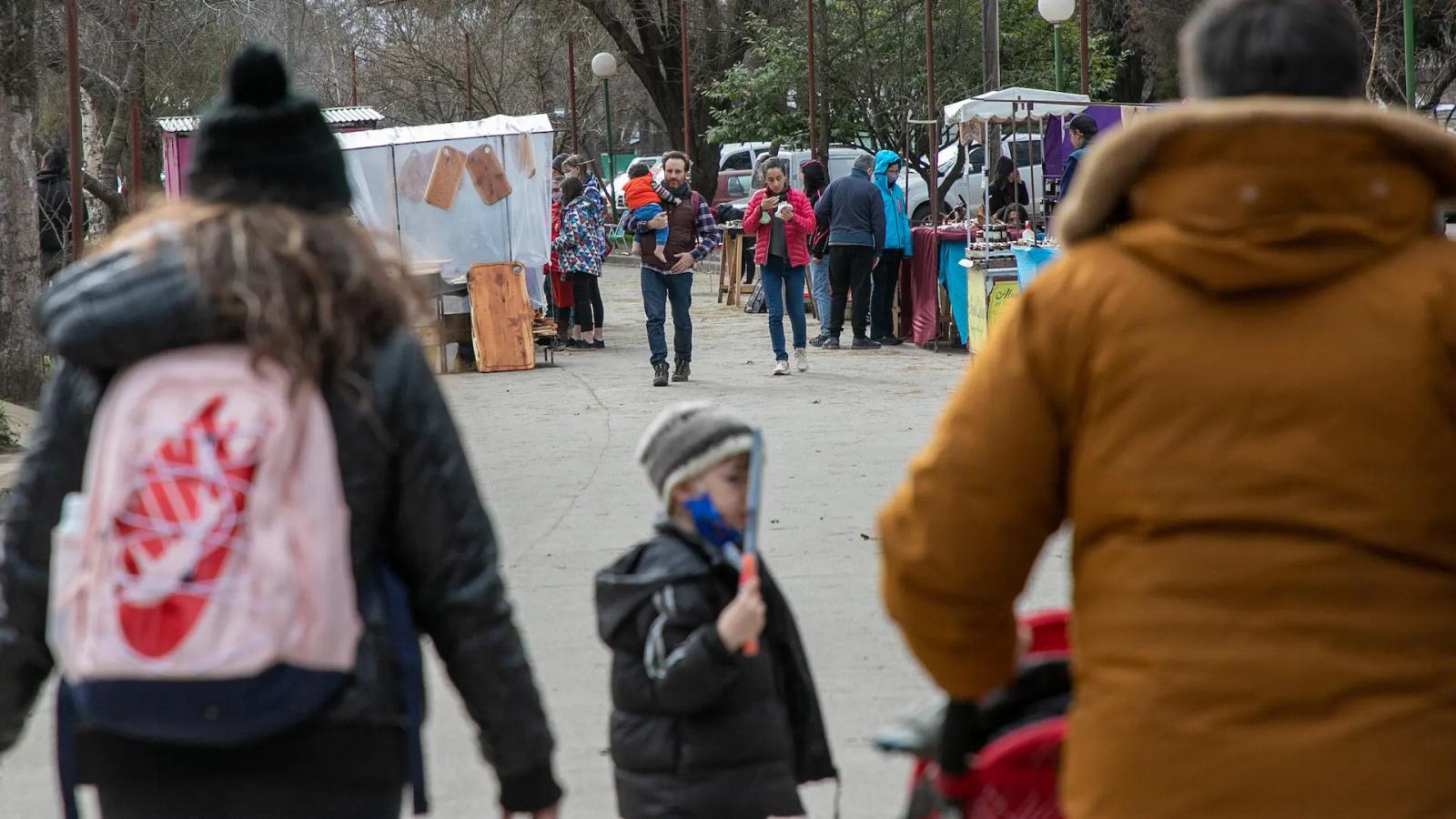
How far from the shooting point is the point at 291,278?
2.29 m

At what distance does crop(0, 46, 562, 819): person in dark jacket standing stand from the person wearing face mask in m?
15.1

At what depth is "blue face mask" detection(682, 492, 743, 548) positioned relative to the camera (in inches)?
138

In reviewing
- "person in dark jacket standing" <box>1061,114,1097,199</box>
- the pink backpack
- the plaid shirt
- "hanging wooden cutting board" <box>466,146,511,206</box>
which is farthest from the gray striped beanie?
"hanging wooden cutting board" <box>466,146,511,206</box>

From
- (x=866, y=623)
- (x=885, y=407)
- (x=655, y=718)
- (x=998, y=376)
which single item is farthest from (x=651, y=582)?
(x=885, y=407)

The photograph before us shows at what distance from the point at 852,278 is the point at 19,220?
7.31 m

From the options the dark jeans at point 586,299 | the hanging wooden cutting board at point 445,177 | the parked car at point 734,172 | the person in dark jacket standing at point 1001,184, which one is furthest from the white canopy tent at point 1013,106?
the parked car at point 734,172

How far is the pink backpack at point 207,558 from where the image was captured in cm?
218

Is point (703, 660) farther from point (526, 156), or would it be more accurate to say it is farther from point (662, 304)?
point (526, 156)

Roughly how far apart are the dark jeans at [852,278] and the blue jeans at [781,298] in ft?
3.88

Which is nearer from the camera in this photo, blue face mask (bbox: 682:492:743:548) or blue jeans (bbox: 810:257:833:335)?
blue face mask (bbox: 682:492:743:548)

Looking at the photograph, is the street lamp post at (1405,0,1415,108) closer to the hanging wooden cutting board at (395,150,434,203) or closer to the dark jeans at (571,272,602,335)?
the dark jeans at (571,272,602,335)

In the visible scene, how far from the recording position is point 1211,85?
86.7 inches

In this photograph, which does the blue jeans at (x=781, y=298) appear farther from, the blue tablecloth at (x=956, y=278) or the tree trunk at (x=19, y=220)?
the tree trunk at (x=19, y=220)

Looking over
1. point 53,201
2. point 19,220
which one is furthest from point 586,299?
point 19,220
